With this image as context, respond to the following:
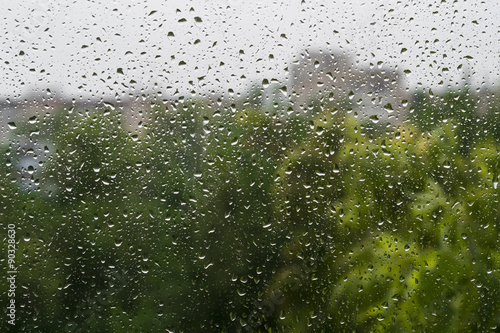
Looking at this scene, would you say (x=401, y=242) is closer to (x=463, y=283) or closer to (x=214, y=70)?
(x=463, y=283)

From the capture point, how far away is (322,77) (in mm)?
943

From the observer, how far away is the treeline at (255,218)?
88 centimetres

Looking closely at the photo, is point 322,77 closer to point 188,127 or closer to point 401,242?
point 188,127

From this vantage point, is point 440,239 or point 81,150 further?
point 440,239

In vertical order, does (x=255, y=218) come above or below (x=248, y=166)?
below

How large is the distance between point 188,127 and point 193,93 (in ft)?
0.30

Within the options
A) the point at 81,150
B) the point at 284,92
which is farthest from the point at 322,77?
the point at 81,150

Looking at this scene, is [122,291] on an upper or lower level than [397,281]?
lower

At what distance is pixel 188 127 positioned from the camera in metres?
0.91

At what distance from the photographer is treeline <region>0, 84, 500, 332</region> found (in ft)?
2.87

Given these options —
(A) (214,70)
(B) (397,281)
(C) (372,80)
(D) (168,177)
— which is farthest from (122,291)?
(C) (372,80)

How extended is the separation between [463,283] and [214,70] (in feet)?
3.13

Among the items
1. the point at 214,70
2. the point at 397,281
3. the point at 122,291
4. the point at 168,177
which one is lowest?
the point at 122,291

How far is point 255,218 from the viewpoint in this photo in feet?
3.06
